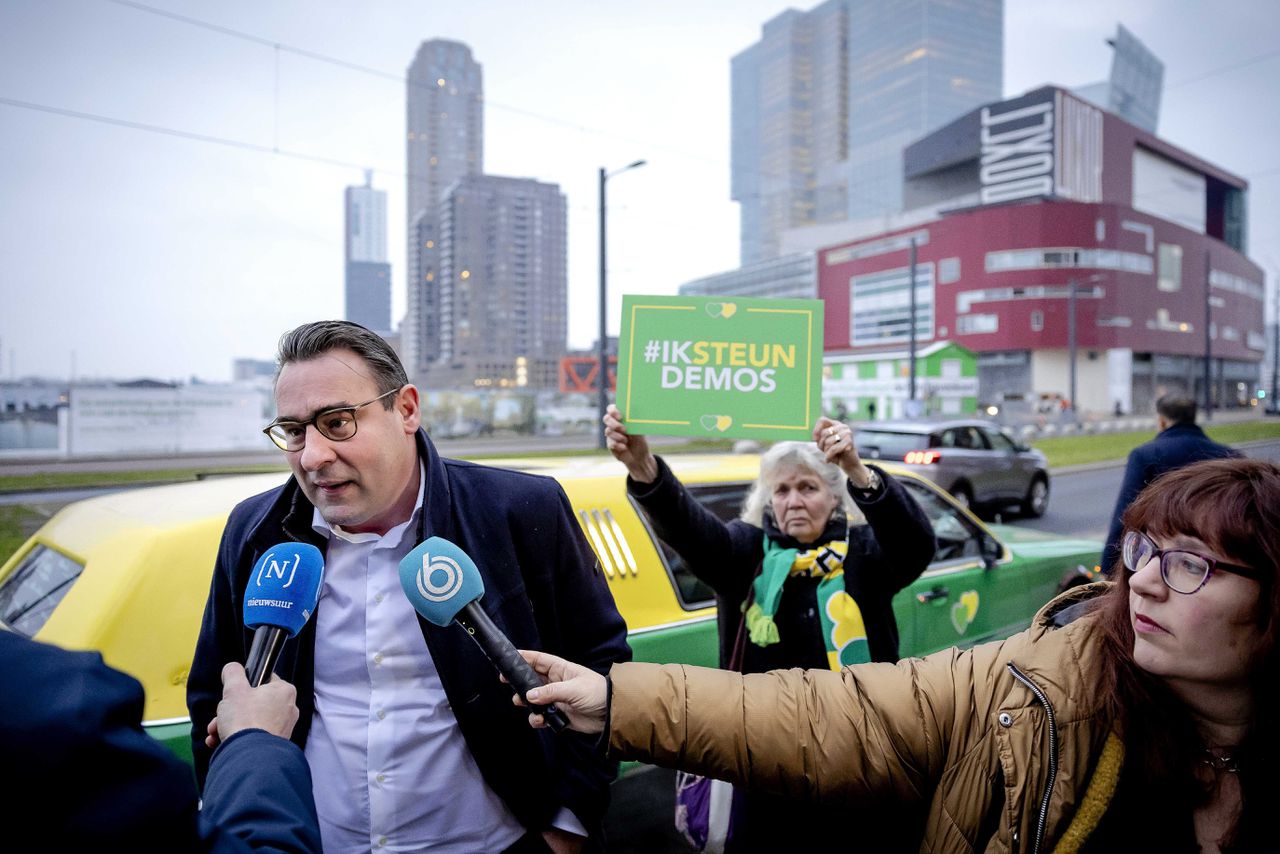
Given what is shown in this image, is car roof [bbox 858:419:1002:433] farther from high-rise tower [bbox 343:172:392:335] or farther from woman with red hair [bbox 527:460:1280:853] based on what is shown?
woman with red hair [bbox 527:460:1280:853]

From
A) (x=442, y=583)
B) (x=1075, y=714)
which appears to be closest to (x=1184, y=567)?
(x=1075, y=714)

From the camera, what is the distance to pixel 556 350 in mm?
47781

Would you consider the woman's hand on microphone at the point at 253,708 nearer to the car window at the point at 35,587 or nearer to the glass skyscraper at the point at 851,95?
the car window at the point at 35,587

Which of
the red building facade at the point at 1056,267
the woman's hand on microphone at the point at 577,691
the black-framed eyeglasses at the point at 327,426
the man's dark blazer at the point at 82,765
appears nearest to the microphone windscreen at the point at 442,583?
the woman's hand on microphone at the point at 577,691

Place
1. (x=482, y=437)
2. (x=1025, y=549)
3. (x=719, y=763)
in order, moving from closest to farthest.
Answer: (x=719, y=763) < (x=1025, y=549) < (x=482, y=437)

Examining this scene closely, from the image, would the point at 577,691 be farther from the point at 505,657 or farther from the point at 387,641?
the point at 387,641

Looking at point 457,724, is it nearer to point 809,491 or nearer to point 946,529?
point 809,491

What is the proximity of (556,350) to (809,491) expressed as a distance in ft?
150

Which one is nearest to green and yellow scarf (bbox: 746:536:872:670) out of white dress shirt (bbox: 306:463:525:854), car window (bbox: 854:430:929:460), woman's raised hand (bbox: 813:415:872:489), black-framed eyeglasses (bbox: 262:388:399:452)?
woman's raised hand (bbox: 813:415:872:489)

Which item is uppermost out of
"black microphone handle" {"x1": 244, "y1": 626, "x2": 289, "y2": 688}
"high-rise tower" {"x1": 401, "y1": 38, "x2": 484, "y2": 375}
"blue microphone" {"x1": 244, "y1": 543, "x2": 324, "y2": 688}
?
"high-rise tower" {"x1": 401, "y1": 38, "x2": 484, "y2": 375}

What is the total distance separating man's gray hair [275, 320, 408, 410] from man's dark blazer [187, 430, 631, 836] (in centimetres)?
20

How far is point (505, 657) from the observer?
51.2 inches

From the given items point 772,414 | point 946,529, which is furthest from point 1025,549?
point 772,414

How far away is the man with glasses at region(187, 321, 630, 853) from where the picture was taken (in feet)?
5.55
